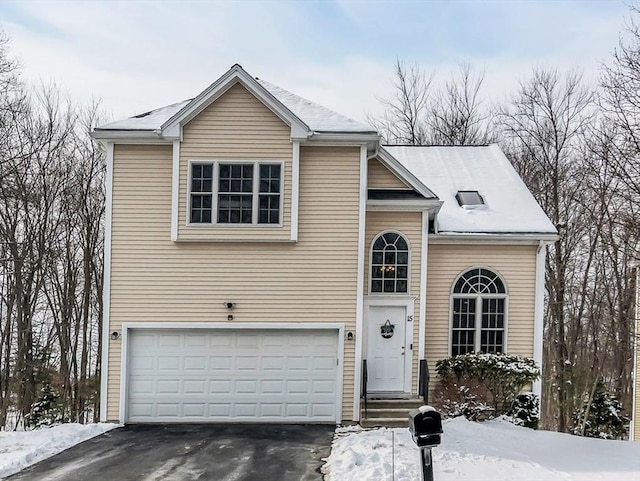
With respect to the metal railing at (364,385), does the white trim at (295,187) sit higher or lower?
higher

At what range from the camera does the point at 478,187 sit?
49.2 ft

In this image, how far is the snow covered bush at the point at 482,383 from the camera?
11.7 m

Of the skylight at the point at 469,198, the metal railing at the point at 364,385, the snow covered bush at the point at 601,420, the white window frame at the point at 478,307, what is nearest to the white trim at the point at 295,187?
the metal railing at the point at 364,385

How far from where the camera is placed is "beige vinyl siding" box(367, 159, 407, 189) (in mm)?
12633

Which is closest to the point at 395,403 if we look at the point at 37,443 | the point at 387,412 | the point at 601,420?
the point at 387,412

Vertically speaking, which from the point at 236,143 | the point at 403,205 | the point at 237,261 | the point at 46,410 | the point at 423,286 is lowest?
the point at 46,410

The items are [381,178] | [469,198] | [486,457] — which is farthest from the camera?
[469,198]

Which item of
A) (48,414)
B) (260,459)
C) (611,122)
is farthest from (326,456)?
(48,414)

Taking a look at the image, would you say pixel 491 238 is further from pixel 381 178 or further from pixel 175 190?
pixel 175 190

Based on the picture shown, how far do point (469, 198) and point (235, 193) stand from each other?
6278mm

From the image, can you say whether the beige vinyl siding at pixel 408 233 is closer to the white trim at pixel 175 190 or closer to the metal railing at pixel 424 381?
the metal railing at pixel 424 381

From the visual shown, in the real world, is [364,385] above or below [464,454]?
above

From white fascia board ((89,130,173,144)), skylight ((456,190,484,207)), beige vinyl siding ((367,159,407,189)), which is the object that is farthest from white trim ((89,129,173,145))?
skylight ((456,190,484,207))

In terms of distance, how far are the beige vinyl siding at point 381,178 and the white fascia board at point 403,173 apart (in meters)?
0.10
